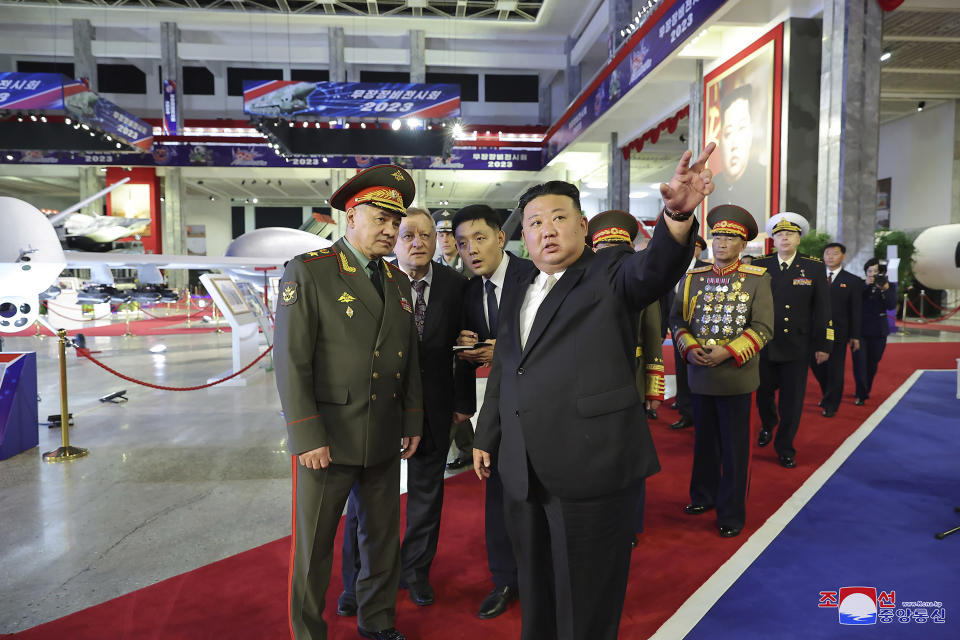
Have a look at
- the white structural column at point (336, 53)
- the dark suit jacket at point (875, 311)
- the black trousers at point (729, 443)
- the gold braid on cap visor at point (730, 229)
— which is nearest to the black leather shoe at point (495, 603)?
the black trousers at point (729, 443)

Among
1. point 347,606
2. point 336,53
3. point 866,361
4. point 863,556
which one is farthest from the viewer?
point 336,53

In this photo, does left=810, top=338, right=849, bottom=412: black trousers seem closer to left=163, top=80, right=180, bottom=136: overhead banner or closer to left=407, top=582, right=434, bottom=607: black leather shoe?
left=407, top=582, right=434, bottom=607: black leather shoe

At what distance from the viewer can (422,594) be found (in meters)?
2.28

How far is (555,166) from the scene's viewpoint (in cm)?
2009

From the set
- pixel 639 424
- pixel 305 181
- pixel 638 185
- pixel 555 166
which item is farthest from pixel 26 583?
pixel 638 185

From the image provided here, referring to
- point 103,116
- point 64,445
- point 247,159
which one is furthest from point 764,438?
point 247,159

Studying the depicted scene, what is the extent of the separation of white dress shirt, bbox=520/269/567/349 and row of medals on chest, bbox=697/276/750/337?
1693 mm

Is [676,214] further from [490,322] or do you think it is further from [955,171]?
[955,171]

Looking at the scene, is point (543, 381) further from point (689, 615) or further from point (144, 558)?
point (144, 558)

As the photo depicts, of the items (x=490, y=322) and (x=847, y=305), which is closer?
(x=490, y=322)

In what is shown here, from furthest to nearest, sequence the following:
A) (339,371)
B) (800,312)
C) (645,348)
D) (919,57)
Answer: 1. (919,57)
2. (800,312)
3. (645,348)
4. (339,371)

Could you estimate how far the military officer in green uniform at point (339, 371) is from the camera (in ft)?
5.74

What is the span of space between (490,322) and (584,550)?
1.03 meters

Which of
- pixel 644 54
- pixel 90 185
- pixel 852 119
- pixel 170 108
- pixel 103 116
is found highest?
pixel 170 108
